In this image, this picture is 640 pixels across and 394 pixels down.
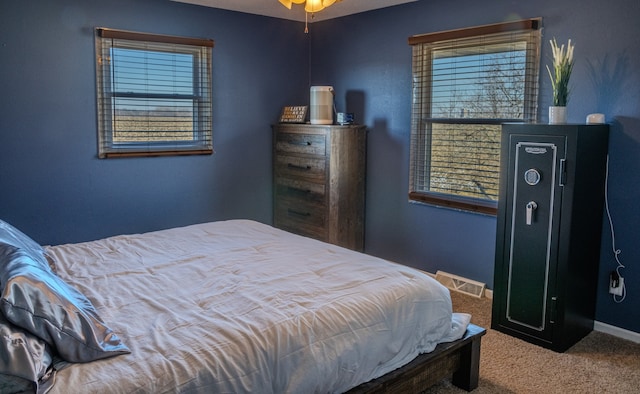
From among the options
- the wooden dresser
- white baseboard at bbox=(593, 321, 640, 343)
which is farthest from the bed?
the wooden dresser

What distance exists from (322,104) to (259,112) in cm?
64

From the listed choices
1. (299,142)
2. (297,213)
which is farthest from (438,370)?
(299,142)

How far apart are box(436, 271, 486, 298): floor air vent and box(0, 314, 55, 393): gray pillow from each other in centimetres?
300

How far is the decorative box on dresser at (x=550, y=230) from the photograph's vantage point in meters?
2.88

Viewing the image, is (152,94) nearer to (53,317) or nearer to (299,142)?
(299,142)

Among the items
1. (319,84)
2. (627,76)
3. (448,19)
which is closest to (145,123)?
(319,84)

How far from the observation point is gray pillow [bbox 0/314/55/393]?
144cm

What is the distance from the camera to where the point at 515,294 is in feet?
10.3

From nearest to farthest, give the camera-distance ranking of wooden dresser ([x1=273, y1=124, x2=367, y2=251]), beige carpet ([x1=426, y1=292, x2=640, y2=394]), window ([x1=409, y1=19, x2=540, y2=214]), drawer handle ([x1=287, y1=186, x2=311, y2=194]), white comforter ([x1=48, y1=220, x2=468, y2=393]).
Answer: white comforter ([x1=48, y1=220, x2=468, y2=393]), beige carpet ([x1=426, y1=292, x2=640, y2=394]), window ([x1=409, y1=19, x2=540, y2=214]), wooden dresser ([x1=273, y1=124, x2=367, y2=251]), drawer handle ([x1=287, y1=186, x2=311, y2=194])

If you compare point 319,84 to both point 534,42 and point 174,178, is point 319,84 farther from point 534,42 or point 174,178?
point 534,42

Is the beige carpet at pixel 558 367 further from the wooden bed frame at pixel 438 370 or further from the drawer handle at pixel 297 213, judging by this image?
the drawer handle at pixel 297 213

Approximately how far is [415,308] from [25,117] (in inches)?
117

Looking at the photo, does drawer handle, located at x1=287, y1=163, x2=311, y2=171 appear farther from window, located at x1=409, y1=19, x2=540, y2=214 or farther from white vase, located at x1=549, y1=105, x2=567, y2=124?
white vase, located at x1=549, y1=105, x2=567, y2=124

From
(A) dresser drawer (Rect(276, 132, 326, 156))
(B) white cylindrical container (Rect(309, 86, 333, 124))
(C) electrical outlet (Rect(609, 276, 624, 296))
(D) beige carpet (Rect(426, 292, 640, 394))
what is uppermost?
(B) white cylindrical container (Rect(309, 86, 333, 124))
